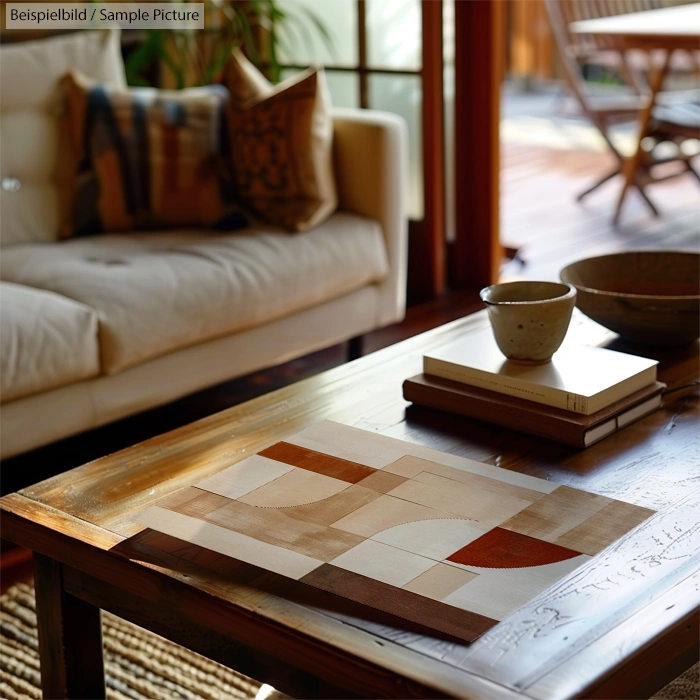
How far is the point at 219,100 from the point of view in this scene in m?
2.76

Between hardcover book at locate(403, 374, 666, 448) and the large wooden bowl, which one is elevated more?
the large wooden bowl

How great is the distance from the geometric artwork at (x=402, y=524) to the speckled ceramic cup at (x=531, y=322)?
0.23 metres

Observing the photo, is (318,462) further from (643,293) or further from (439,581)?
(643,293)

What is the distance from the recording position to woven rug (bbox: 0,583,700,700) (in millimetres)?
1548

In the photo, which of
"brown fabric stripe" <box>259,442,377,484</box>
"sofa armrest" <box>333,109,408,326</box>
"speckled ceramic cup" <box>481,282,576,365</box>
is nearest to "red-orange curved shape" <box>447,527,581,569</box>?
"brown fabric stripe" <box>259,442,377,484</box>

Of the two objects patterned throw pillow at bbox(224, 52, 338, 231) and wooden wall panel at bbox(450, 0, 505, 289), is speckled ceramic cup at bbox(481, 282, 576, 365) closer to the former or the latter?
patterned throw pillow at bbox(224, 52, 338, 231)

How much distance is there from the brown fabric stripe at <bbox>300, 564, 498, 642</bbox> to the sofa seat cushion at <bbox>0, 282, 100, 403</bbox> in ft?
3.67

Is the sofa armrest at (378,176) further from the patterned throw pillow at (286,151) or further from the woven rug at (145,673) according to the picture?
the woven rug at (145,673)

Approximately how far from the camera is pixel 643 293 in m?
1.76

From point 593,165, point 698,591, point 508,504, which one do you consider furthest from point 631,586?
point 593,165

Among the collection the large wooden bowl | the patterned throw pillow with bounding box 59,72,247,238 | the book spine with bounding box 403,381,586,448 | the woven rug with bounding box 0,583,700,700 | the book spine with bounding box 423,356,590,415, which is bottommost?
the woven rug with bounding box 0,583,700,700

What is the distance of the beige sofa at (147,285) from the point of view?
2070 mm

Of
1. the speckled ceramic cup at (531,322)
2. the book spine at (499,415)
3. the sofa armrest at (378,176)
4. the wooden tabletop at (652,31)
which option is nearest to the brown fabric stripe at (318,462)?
the book spine at (499,415)

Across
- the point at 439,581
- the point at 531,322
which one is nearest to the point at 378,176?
the point at 531,322
